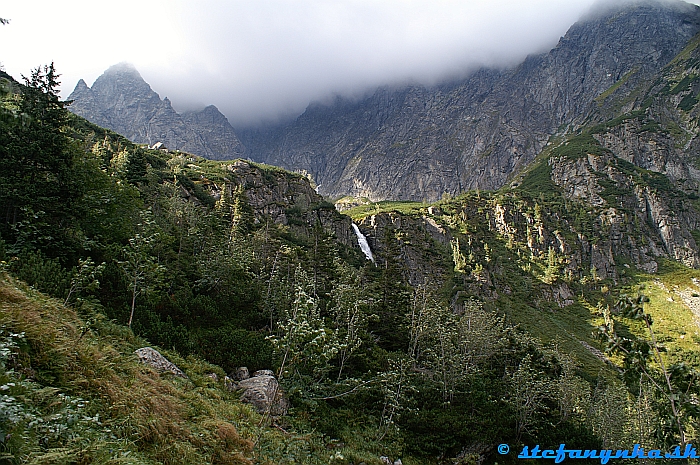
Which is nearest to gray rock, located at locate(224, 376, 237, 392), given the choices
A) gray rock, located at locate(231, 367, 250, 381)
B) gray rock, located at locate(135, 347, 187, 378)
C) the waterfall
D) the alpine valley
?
the alpine valley

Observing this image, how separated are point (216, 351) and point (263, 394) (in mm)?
3783

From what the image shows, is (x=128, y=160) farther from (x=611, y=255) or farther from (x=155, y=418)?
(x=611, y=255)

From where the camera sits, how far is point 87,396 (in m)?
6.51

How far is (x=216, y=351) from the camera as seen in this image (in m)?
15.9

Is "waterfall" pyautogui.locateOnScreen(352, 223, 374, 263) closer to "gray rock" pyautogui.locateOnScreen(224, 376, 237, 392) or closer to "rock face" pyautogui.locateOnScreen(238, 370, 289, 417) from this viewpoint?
"rock face" pyautogui.locateOnScreen(238, 370, 289, 417)

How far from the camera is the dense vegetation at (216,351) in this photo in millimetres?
5648

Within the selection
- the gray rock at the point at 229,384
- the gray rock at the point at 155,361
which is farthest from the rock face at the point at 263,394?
the gray rock at the point at 155,361

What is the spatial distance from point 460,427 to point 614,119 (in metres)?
226

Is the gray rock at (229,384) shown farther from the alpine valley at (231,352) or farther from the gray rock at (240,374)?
the gray rock at (240,374)

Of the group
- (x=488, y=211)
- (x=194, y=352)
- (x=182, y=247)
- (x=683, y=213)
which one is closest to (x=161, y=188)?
(x=182, y=247)

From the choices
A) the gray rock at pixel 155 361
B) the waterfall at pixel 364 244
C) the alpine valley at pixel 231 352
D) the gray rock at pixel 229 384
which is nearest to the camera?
the alpine valley at pixel 231 352

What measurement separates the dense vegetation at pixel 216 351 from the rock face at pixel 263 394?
50 centimetres

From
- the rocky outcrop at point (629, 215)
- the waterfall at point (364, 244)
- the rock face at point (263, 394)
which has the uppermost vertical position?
the rocky outcrop at point (629, 215)

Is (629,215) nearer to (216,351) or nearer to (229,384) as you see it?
(216,351)
